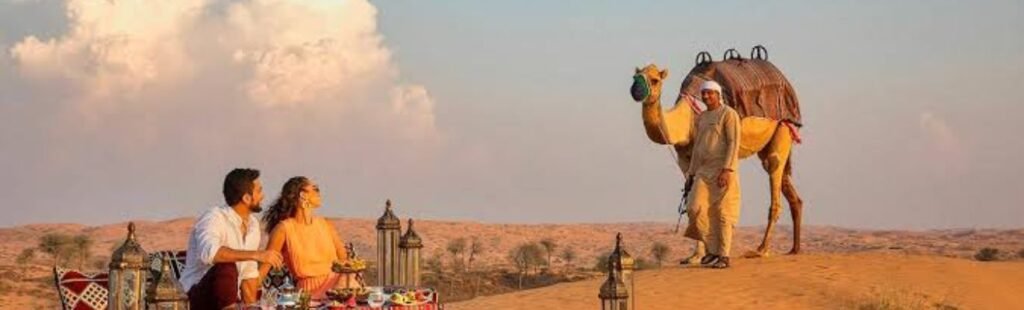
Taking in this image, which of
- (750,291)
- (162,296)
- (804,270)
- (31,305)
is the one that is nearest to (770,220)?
(804,270)

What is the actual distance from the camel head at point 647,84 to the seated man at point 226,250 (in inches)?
314

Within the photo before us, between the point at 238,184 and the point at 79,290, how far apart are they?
1.53 meters

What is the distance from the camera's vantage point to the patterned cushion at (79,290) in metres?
9.24

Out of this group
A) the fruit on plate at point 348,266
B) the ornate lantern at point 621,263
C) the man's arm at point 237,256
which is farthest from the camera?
the ornate lantern at point 621,263

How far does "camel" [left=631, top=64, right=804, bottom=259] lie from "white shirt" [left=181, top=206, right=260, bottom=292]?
318 inches

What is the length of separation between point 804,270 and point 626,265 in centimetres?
885

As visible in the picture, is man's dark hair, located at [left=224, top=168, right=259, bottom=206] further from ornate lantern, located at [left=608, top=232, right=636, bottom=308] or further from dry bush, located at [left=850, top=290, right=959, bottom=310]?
dry bush, located at [left=850, top=290, right=959, bottom=310]

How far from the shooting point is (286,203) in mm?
9062

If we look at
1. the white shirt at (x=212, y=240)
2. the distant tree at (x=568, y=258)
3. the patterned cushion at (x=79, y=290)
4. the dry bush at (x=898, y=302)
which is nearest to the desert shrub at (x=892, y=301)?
the dry bush at (x=898, y=302)

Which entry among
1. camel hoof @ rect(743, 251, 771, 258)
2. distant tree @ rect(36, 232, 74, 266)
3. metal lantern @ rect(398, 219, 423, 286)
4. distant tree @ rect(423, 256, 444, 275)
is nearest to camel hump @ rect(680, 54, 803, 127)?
camel hoof @ rect(743, 251, 771, 258)

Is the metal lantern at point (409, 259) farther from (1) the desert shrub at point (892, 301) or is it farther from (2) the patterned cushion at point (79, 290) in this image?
(1) the desert shrub at point (892, 301)

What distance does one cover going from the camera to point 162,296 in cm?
730

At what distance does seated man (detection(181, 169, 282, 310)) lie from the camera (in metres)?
8.48

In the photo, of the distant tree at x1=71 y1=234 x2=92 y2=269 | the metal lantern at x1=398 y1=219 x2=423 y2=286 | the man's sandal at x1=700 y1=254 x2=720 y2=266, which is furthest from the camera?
the distant tree at x1=71 y1=234 x2=92 y2=269
